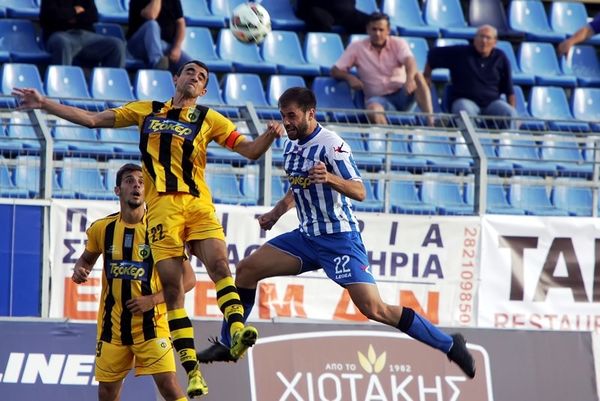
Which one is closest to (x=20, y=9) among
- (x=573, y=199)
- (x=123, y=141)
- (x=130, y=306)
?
(x=123, y=141)

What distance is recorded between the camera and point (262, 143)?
9.08m

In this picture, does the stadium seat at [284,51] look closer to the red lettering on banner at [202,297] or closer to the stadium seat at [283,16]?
the stadium seat at [283,16]

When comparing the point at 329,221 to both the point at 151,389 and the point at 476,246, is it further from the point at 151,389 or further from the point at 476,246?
the point at 476,246

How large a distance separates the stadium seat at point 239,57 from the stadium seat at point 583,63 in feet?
13.8

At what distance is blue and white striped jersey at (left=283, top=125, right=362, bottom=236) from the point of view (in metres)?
9.37

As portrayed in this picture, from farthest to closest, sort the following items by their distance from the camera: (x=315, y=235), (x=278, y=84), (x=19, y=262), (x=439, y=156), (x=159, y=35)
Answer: (x=278, y=84)
(x=159, y=35)
(x=439, y=156)
(x=19, y=262)
(x=315, y=235)

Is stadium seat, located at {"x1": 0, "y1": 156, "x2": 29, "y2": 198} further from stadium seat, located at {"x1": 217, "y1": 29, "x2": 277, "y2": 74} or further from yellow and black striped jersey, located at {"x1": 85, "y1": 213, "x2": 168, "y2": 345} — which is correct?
stadium seat, located at {"x1": 217, "y1": 29, "x2": 277, "y2": 74}

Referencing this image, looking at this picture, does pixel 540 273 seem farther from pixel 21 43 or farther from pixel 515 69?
pixel 21 43

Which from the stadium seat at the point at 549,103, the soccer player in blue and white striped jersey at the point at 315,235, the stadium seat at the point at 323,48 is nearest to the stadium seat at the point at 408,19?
the stadium seat at the point at 323,48

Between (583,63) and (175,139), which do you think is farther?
(583,63)

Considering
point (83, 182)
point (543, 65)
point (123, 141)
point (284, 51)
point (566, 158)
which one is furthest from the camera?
point (543, 65)

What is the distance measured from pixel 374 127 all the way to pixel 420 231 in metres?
1.14

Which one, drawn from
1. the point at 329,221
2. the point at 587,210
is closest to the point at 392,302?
the point at 587,210

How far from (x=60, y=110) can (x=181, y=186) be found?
0.98 m
